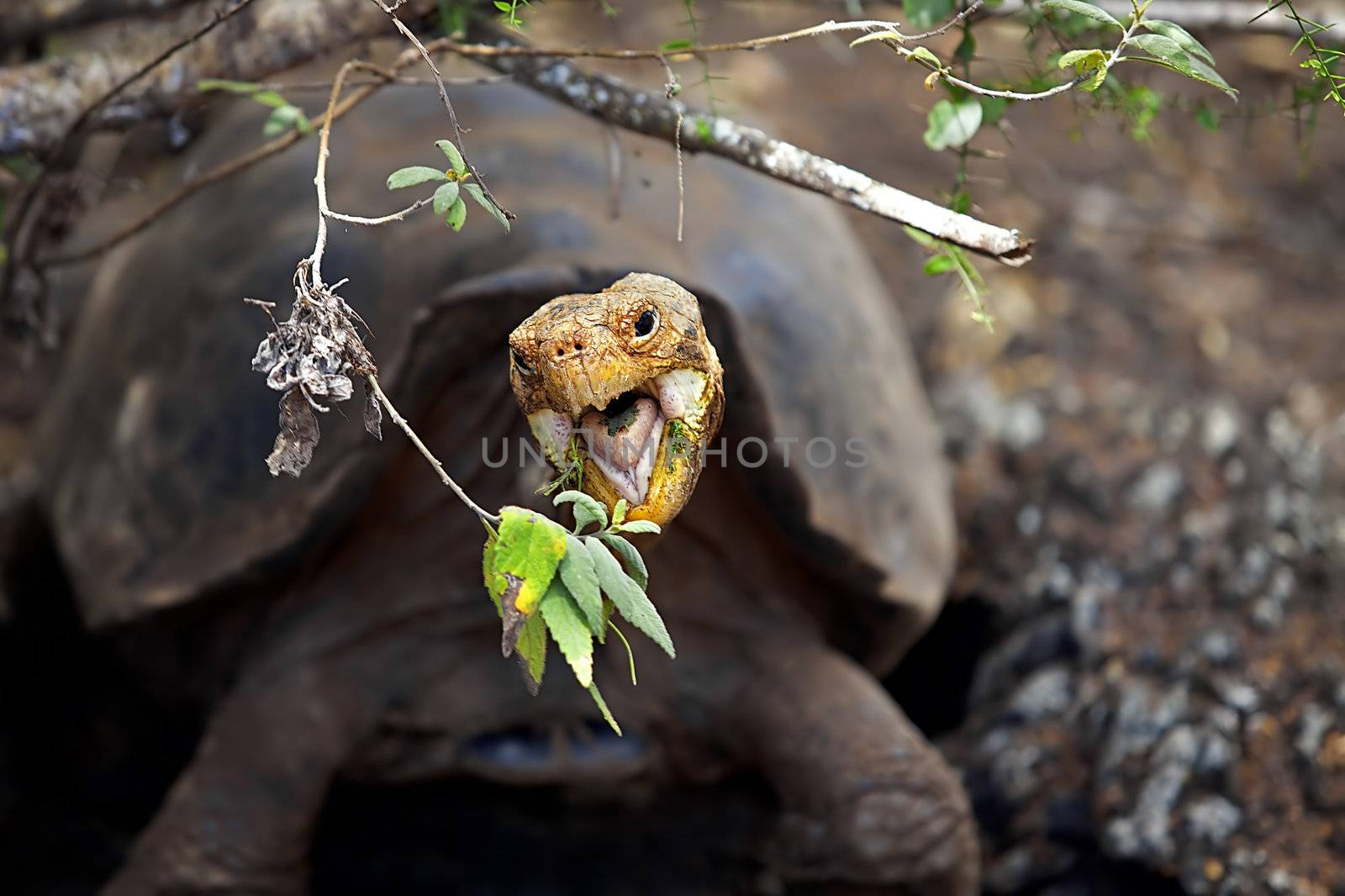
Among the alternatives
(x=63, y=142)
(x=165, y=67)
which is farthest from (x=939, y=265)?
(x=63, y=142)

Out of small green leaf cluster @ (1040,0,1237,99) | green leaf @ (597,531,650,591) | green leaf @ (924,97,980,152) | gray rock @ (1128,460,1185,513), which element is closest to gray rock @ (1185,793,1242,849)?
gray rock @ (1128,460,1185,513)

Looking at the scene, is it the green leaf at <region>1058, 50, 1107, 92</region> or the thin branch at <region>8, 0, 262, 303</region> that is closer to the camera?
the green leaf at <region>1058, 50, 1107, 92</region>

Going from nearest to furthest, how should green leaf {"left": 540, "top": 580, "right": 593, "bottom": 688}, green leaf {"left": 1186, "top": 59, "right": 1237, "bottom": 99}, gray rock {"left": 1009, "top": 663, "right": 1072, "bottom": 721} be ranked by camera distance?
green leaf {"left": 540, "top": 580, "right": 593, "bottom": 688}
green leaf {"left": 1186, "top": 59, "right": 1237, "bottom": 99}
gray rock {"left": 1009, "top": 663, "right": 1072, "bottom": 721}

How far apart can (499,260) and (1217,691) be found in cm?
152

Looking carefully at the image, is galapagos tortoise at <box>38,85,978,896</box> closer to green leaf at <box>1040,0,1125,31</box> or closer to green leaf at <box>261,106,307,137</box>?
green leaf at <box>261,106,307,137</box>

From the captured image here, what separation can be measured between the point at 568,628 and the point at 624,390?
7.5 inches

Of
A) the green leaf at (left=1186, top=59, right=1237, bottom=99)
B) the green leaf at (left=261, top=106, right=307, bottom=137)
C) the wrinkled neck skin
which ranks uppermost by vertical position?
the green leaf at (left=1186, top=59, right=1237, bottom=99)

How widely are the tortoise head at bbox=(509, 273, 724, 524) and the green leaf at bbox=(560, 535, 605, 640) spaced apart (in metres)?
0.07

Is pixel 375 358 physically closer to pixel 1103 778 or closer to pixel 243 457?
pixel 243 457

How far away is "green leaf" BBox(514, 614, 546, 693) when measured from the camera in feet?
3.76

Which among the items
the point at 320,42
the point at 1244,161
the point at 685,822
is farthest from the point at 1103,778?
the point at 1244,161

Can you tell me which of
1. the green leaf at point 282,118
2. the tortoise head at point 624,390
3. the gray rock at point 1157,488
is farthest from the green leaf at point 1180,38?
the gray rock at point 1157,488

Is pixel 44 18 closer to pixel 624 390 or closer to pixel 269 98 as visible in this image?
pixel 269 98

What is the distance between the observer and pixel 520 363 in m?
1.16
